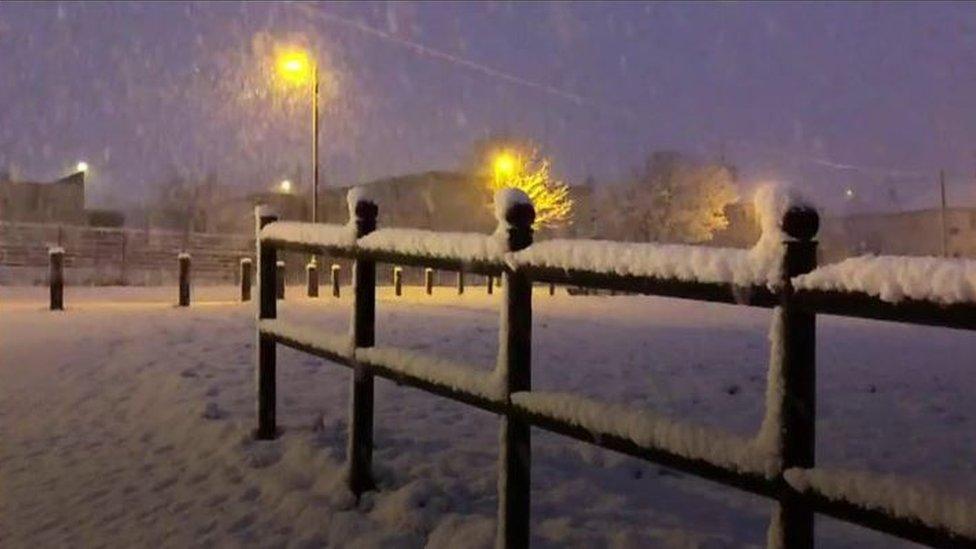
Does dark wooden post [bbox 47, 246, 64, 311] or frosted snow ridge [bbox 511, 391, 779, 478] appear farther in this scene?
dark wooden post [bbox 47, 246, 64, 311]

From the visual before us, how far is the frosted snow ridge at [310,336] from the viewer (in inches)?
197

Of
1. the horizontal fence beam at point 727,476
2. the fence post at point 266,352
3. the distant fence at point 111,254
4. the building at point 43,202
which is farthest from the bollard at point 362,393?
the building at point 43,202

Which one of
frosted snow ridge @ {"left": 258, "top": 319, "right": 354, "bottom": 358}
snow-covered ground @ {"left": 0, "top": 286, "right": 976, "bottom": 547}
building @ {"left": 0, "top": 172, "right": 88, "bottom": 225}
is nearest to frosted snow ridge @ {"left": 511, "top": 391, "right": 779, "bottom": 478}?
snow-covered ground @ {"left": 0, "top": 286, "right": 976, "bottom": 547}

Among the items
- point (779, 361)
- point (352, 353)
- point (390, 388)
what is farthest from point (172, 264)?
point (779, 361)

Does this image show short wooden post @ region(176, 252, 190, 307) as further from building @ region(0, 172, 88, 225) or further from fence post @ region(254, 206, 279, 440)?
building @ region(0, 172, 88, 225)

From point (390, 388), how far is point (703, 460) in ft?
16.3

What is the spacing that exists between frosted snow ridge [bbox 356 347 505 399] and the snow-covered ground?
24.6 inches

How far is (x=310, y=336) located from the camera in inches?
215

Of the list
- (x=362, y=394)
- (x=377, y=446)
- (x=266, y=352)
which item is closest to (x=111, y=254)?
(x=266, y=352)

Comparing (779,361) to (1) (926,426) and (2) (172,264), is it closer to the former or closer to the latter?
(1) (926,426)

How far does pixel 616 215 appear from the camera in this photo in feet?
261

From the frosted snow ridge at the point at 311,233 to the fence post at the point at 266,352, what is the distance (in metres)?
0.11

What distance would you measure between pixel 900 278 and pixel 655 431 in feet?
3.08

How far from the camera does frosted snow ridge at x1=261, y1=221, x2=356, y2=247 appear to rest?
514cm
